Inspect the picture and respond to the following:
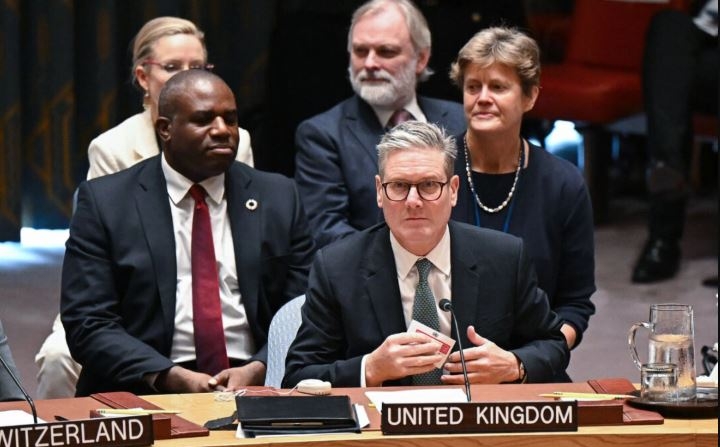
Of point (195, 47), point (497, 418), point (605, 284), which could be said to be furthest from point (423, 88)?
point (497, 418)

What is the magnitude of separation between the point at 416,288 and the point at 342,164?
1.32 m

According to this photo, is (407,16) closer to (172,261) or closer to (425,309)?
(172,261)

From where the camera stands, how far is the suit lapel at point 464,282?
11.3 feet

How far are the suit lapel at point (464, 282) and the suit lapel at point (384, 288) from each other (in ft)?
0.42

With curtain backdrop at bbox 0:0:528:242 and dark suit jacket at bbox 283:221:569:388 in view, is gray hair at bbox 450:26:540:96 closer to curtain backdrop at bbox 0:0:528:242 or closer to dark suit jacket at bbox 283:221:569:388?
dark suit jacket at bbox 283:221:569:388

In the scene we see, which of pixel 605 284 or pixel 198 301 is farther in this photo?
pixel 605 284

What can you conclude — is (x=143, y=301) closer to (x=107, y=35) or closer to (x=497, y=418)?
(x=497, y=418)

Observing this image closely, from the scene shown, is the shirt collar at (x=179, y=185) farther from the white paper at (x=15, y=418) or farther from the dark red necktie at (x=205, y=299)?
the white paper at (x=15, y=418)

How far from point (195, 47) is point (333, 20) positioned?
2.31 metres

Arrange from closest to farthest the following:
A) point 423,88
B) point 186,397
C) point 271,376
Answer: point 186,397, point 271,376, point 423,88

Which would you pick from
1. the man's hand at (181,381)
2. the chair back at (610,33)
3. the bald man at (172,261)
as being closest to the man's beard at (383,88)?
the bald man at (172,261)

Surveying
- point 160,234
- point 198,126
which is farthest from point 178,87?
point 160,234

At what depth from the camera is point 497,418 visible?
2875 mm

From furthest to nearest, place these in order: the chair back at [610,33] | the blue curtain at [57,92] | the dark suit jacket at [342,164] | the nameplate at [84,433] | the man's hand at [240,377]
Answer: the chair back at [610,33], the blue curtain at [57,92], the dark suit jacket at [342,164], the man's hand at [240,377], the nameplate at [84,433]
